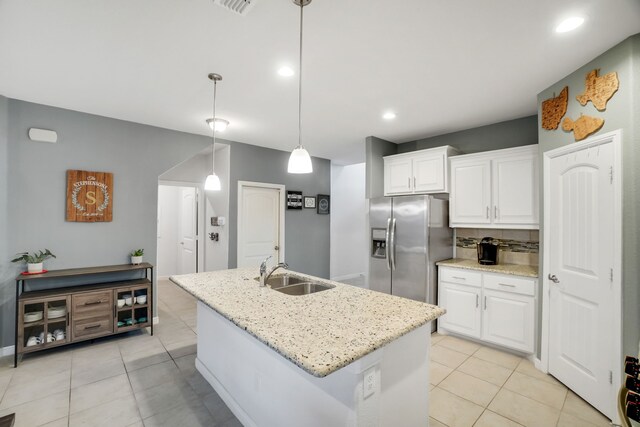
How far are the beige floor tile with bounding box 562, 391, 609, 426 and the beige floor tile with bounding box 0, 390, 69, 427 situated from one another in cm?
365

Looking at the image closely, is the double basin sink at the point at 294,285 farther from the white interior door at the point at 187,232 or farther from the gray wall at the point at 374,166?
the white interior door at the point at 187,232

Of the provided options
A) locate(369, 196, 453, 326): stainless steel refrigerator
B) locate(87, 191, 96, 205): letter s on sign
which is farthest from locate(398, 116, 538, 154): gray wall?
locate(87, 191, 96, 205): letter s on sign

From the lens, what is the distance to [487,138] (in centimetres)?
364

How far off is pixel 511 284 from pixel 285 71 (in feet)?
9.85

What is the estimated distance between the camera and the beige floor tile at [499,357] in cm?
280

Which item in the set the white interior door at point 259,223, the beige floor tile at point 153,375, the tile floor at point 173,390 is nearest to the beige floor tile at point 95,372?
the tile floor at point 173,390

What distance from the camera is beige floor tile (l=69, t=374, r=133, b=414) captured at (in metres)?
2.15

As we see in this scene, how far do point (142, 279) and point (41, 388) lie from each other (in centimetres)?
130

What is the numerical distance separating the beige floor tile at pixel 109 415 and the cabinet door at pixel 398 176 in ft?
12.1

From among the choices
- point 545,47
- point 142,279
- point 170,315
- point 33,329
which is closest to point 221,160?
point 142,279

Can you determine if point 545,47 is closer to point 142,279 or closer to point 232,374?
point 232,374

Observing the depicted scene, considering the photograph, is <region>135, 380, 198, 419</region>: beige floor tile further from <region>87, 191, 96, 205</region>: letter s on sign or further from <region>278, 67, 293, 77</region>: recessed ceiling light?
<region>278, 67, 293, 77</region>: recessed ceiling light

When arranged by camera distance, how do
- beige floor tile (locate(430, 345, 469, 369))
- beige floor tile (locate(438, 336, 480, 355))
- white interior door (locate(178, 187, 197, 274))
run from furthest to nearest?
1. white interior door (locate(178, 187, 197, 274))
2. beige floor tile (locate(438, 336, 480, 355))
3. beige floor tile (locate(430, 345, 469, 369))

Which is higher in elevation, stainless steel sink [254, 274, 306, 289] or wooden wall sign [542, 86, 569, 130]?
wooden wall sign [542, 86, 569, 130]
